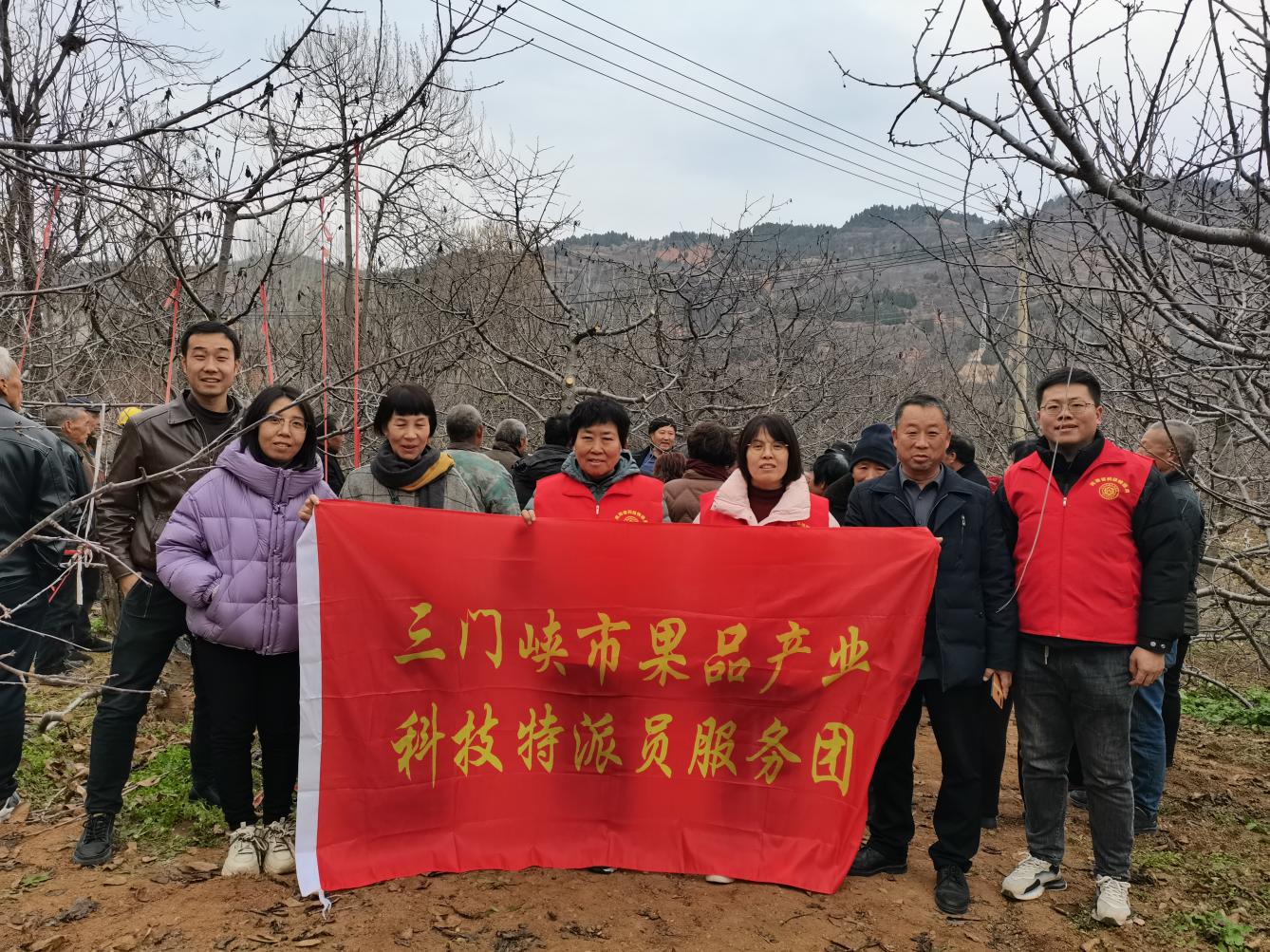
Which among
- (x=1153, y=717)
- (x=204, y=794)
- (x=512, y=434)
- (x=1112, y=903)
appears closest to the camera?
(x=1112, y=903)

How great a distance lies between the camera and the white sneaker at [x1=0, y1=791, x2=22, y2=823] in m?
4.20

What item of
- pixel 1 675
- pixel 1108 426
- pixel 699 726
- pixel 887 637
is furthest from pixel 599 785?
pixel 1108 426

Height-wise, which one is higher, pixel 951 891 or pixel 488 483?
pixel 488 483

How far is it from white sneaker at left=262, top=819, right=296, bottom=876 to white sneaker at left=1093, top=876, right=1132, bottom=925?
10.4 ft

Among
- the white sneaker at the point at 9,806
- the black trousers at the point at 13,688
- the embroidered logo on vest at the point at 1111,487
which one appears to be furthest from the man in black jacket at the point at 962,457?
the white sneaker at the point at 9,806

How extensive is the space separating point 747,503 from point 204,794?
3.00m

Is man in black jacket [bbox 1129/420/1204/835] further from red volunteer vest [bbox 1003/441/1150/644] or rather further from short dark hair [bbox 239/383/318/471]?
short dark hair [bbox 239/383/318/471]

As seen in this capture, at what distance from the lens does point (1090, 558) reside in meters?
3.43

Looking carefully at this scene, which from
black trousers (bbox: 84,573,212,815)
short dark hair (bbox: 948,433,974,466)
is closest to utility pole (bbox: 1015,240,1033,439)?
short dark hair (bbox: 948,433,974,466)

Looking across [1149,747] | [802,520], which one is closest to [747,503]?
[802,520]

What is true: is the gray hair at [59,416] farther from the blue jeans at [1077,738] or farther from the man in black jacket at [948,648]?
the blue jeans at [1077,738]

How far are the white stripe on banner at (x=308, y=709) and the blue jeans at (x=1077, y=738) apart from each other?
9.17 ft

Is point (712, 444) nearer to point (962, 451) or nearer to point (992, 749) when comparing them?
point (962, 451)

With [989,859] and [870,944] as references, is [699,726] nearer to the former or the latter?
[870,944]
